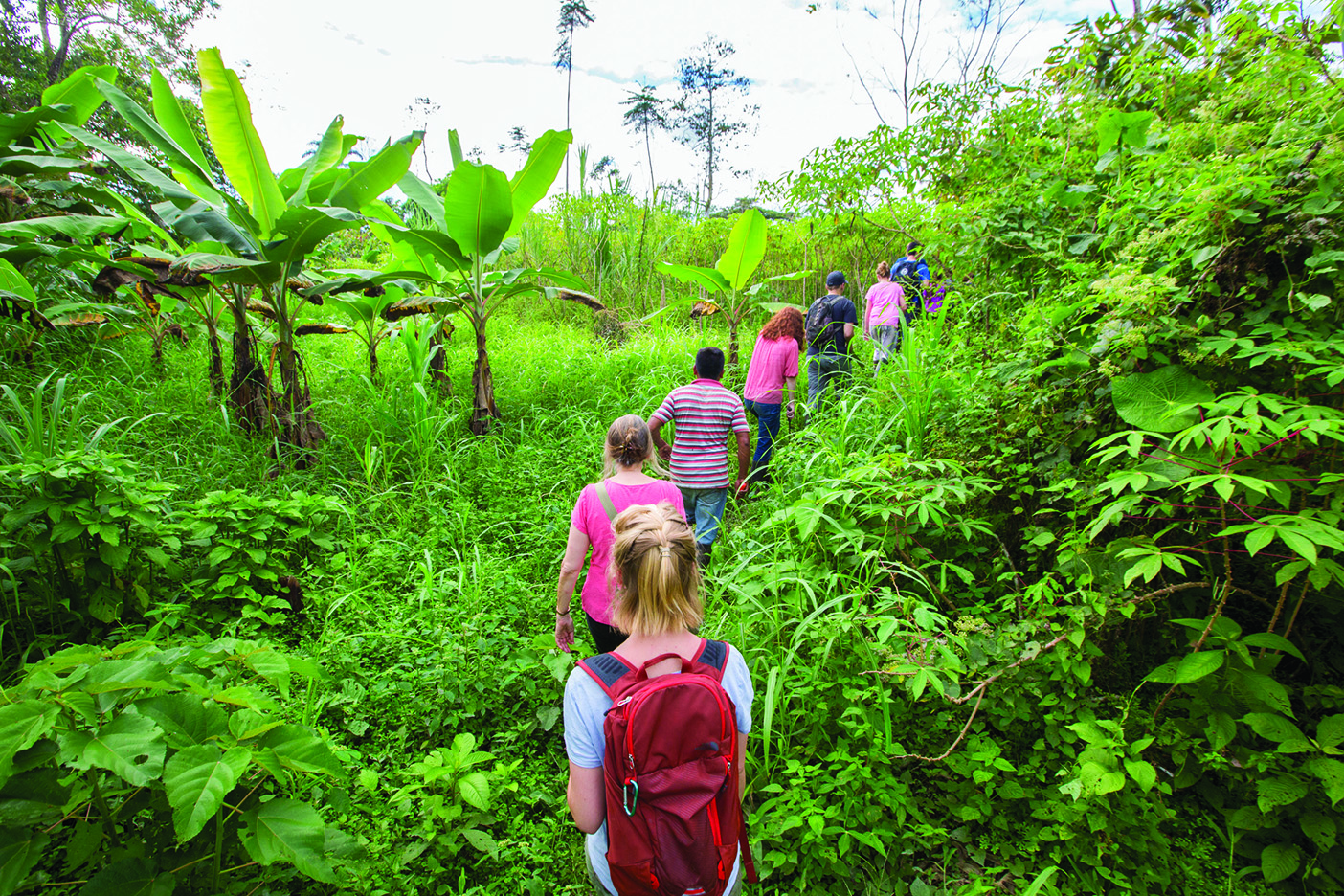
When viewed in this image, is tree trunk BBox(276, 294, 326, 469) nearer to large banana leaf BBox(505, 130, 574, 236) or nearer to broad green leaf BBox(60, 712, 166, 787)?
large banana leaf BBox(505, 130, 574, 236)

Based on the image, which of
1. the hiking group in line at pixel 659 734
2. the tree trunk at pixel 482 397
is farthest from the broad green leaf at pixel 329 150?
the hiking group in line at pixel 659 734

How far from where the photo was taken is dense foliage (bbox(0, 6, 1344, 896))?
1.55 meters

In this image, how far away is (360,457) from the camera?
411cm

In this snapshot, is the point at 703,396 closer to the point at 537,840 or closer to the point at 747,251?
the point at 537,840

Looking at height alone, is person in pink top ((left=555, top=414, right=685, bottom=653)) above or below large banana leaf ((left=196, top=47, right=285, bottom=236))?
below

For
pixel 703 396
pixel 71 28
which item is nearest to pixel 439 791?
pixel 703 396

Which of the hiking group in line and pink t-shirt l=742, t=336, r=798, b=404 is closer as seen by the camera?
the hiking group in line

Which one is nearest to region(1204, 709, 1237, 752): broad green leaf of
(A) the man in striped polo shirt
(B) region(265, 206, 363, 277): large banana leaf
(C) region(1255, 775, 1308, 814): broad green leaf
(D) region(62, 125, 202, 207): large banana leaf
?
(C) region(1255, 775, 1308, 814): broad green leaf

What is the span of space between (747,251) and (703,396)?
3.04 m

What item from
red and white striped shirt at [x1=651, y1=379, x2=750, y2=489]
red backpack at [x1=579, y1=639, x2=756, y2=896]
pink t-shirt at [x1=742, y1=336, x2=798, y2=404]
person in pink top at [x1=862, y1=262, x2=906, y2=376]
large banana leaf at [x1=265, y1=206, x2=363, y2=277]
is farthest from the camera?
person in pink top at [x1=862, y1=262, x2=906, y2=376]

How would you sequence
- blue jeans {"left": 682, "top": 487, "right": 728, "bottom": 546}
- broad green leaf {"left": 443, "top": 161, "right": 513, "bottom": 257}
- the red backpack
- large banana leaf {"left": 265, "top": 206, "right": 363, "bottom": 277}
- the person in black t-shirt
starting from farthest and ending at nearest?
the person in black t-shirt → broad green leaf {"left": 443, "top": 161, "right": 513, "bottom": 257} → large banana leaf {"left": 265, "top": 206, "right": 363, "bottom": 277} → blue jeans {"left": 682, "top": 487, "right": 728, "bottom": 546} → the red backpack

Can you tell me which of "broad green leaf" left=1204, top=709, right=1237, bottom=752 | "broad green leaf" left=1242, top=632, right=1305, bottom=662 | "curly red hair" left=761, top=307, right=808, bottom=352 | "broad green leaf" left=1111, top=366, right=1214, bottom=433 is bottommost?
"broad green leaf" left=1204, top=709, right=1237, bottom=752

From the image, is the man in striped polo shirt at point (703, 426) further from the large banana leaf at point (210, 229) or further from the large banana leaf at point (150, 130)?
the large banana leaf at point (150, 130)

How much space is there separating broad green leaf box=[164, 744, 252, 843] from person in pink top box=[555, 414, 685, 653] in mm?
1173
